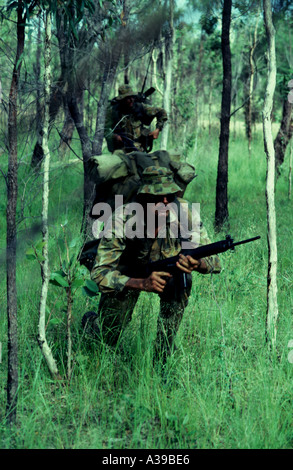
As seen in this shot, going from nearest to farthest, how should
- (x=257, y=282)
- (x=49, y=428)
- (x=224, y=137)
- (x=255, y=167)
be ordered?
(x=49, y=428) → (x=257, y=282) → (x=224, y=137) → (x=255, y=167)

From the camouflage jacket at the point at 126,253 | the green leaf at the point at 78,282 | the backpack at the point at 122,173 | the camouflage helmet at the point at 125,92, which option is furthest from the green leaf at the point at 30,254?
the camouflage helmet at the point at 125,92

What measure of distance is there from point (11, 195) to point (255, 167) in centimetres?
797

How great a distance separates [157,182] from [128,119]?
326 centimetres

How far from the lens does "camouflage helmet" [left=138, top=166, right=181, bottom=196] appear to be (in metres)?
3.14

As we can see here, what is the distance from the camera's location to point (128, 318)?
3.59 m

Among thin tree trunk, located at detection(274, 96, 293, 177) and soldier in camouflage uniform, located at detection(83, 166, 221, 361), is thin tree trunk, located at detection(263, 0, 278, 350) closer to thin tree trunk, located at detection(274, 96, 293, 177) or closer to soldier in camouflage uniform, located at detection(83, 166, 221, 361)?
soldier in camouflage uniform, located at detection(83, 166, 221, 361)

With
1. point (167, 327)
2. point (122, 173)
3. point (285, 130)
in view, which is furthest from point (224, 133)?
point (167, 327)

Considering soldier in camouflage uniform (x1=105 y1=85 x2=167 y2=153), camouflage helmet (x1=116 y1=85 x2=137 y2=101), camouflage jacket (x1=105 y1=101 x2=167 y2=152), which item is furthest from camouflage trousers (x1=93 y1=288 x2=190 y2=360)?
camouflage helmet (x1=116 y1=85 x2=137 y2=101)

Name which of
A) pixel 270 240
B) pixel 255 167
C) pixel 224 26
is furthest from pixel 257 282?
pixel 255 167

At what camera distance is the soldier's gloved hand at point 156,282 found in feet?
10.1

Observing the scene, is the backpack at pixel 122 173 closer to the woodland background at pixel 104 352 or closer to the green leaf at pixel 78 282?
the woodland background at pixel 104 352

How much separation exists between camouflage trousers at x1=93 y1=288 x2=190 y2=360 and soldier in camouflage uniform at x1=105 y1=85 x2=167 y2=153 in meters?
2.75

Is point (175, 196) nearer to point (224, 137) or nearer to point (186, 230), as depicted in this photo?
point (186, 230)
